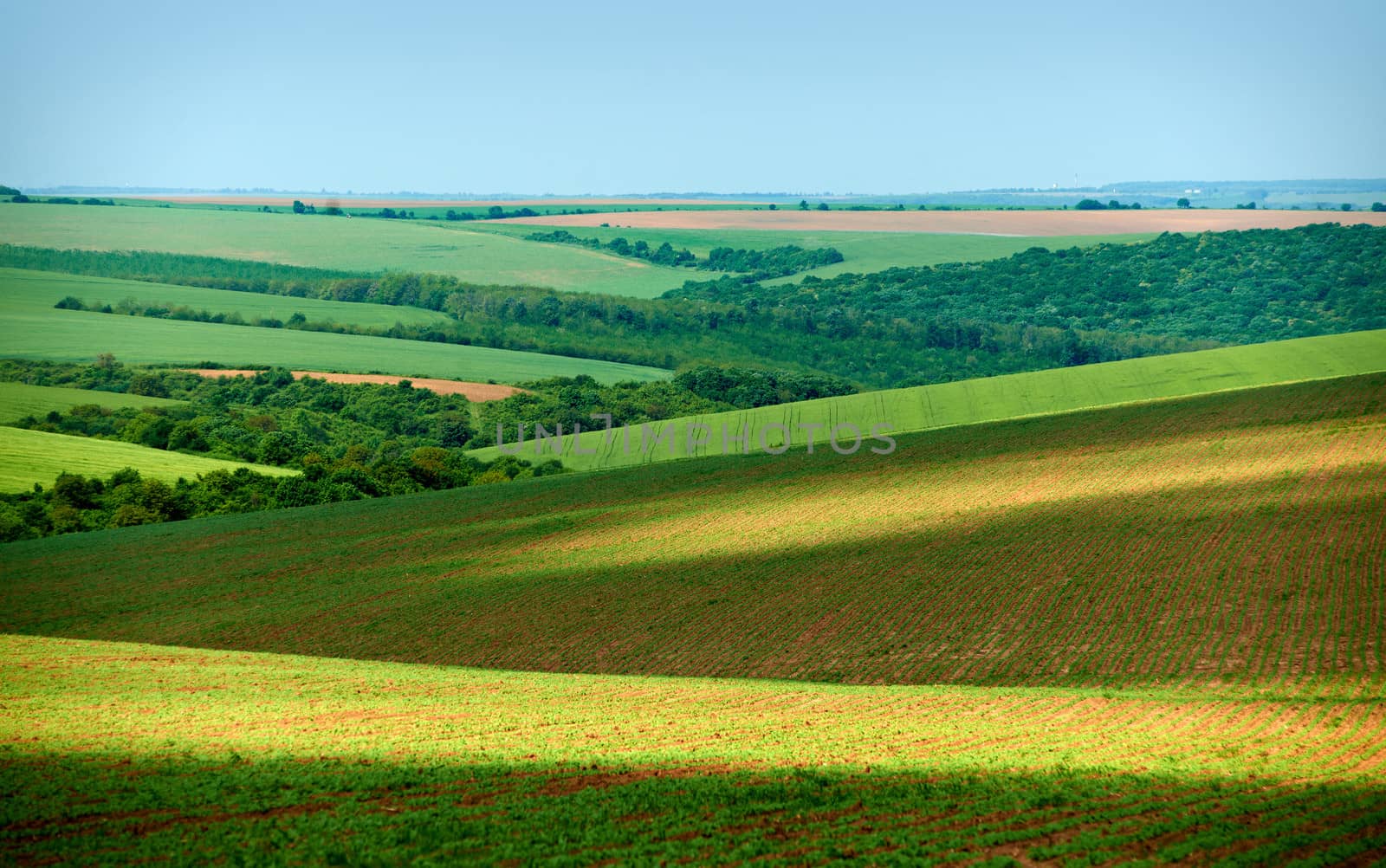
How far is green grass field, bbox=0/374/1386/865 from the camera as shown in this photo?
13875 mm

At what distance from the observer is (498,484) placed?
57281mm

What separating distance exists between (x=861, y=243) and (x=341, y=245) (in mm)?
77545

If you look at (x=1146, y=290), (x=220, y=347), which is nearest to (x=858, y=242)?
(x=1146, y=290)

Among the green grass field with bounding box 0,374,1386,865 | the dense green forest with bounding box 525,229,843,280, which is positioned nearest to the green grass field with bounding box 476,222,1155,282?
the dense green forest with bounding box 525,229,843,280

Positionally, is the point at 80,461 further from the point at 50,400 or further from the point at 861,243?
the point at 861,243

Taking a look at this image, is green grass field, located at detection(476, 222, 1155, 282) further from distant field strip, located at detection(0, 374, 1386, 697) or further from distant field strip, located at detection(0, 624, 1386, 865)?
distant field strip, located at detection(0, 624, 1386, 865)

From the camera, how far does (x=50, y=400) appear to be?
249 ft

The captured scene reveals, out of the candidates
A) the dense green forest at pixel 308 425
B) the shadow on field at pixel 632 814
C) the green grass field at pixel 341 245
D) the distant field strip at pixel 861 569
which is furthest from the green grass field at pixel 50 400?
the shadow on field at pixel 632 814

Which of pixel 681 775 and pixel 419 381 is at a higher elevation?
pixel 681 775

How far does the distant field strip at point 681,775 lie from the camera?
1320 cm

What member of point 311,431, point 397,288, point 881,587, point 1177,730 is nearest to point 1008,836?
point 1177,730

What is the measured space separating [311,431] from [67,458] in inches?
868

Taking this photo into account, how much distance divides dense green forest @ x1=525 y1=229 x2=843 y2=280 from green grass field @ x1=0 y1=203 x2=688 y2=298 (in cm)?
658

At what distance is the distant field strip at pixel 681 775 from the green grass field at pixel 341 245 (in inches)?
4934
